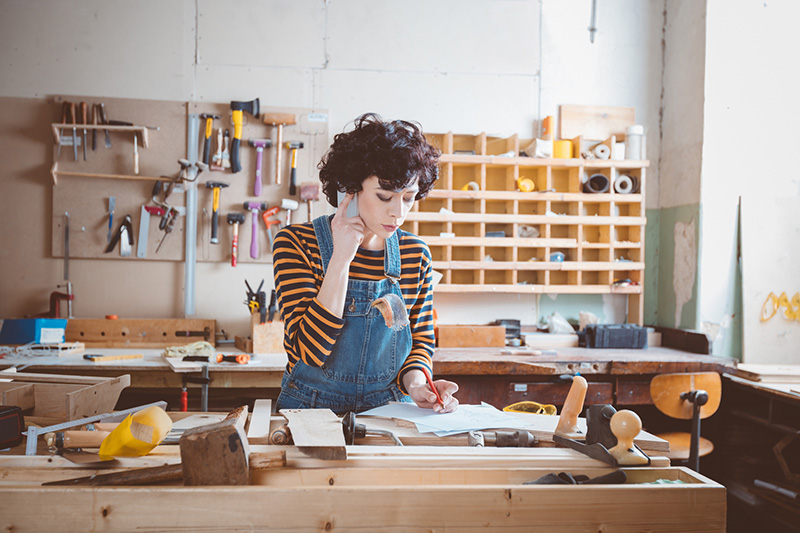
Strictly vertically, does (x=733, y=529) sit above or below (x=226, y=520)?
below

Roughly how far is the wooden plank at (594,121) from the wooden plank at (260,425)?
321 cm

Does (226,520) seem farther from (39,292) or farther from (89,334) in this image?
(39,292)

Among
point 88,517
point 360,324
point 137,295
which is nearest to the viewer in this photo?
point 88,517

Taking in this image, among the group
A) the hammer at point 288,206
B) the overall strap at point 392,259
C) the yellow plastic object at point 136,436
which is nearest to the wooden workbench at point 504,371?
the hammer at point 288,206

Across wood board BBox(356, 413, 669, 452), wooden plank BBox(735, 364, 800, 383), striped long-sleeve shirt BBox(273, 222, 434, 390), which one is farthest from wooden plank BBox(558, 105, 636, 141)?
wood board BBox(356, 413, 669, 452)

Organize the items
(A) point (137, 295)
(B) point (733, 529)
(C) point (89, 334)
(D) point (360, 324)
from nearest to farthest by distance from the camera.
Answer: (D) point (360, 324), (B) point (733, 529), (C) point (89, 334), (A) point (137, 295)

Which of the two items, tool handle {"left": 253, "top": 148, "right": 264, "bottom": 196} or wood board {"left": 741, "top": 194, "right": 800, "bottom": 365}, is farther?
tool handle {"left": 253, "top": 148, "right": 264, "bottom": 196}

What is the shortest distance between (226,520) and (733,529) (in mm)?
3295

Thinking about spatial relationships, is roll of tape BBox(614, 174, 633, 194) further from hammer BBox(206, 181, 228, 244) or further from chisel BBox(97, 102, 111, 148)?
chisel BBox(97, 102, 111, 148)

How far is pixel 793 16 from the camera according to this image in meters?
3.55

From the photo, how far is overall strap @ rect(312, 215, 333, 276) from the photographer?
5.32ft

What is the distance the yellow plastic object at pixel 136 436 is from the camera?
1108 mm

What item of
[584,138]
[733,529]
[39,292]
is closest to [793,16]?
[584,138]

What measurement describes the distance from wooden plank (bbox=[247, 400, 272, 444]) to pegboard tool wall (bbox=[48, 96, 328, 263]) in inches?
97.4
